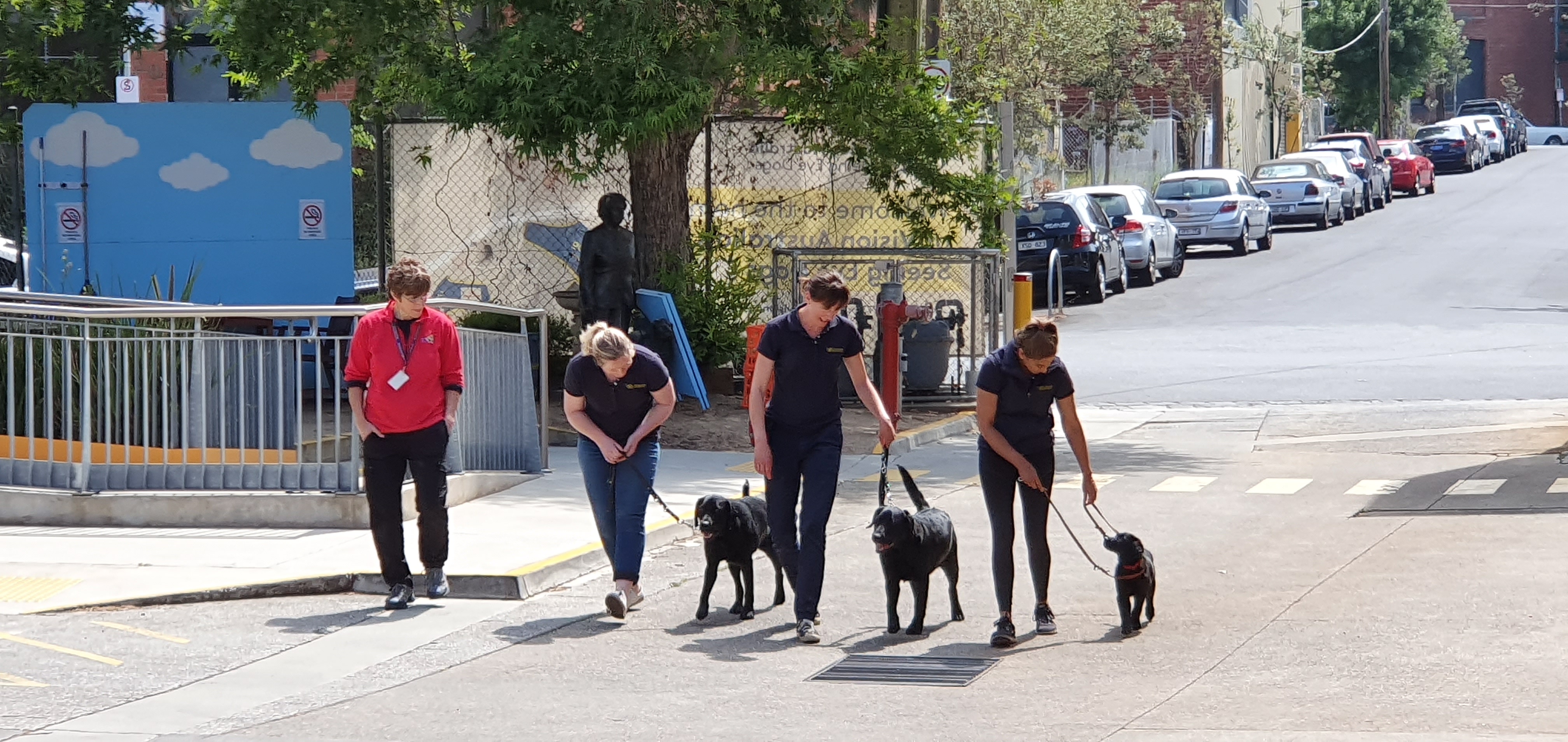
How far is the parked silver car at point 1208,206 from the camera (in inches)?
1368

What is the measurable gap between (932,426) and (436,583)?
694cm

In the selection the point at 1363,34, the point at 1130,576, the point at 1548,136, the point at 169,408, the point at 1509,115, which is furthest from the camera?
the point at 1548,136

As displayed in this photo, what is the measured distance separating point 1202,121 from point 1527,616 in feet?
126

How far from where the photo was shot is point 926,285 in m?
17.7

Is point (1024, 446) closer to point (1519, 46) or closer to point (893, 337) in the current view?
point (893, 337)

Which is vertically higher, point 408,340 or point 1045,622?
point 408,340

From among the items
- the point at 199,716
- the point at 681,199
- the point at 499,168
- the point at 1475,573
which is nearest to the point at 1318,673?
the point at 1475,573

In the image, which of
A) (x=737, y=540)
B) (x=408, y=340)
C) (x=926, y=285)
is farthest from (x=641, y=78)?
(x=737, y=540)

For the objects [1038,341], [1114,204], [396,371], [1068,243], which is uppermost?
[1114,204]

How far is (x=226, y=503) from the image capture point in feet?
36.1

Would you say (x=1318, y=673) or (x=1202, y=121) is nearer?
(x=1318, y=673)

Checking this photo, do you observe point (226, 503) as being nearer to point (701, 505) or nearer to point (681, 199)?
point (701, 505)

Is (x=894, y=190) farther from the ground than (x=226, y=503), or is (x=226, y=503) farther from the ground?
(x=894, y=190)

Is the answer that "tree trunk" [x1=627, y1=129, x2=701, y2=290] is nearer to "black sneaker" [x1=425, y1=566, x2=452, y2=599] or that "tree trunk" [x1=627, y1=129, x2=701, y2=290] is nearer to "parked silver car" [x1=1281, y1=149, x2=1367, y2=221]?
"black sneaker" [x1=425, y1=566, x2=452, y2=599]
